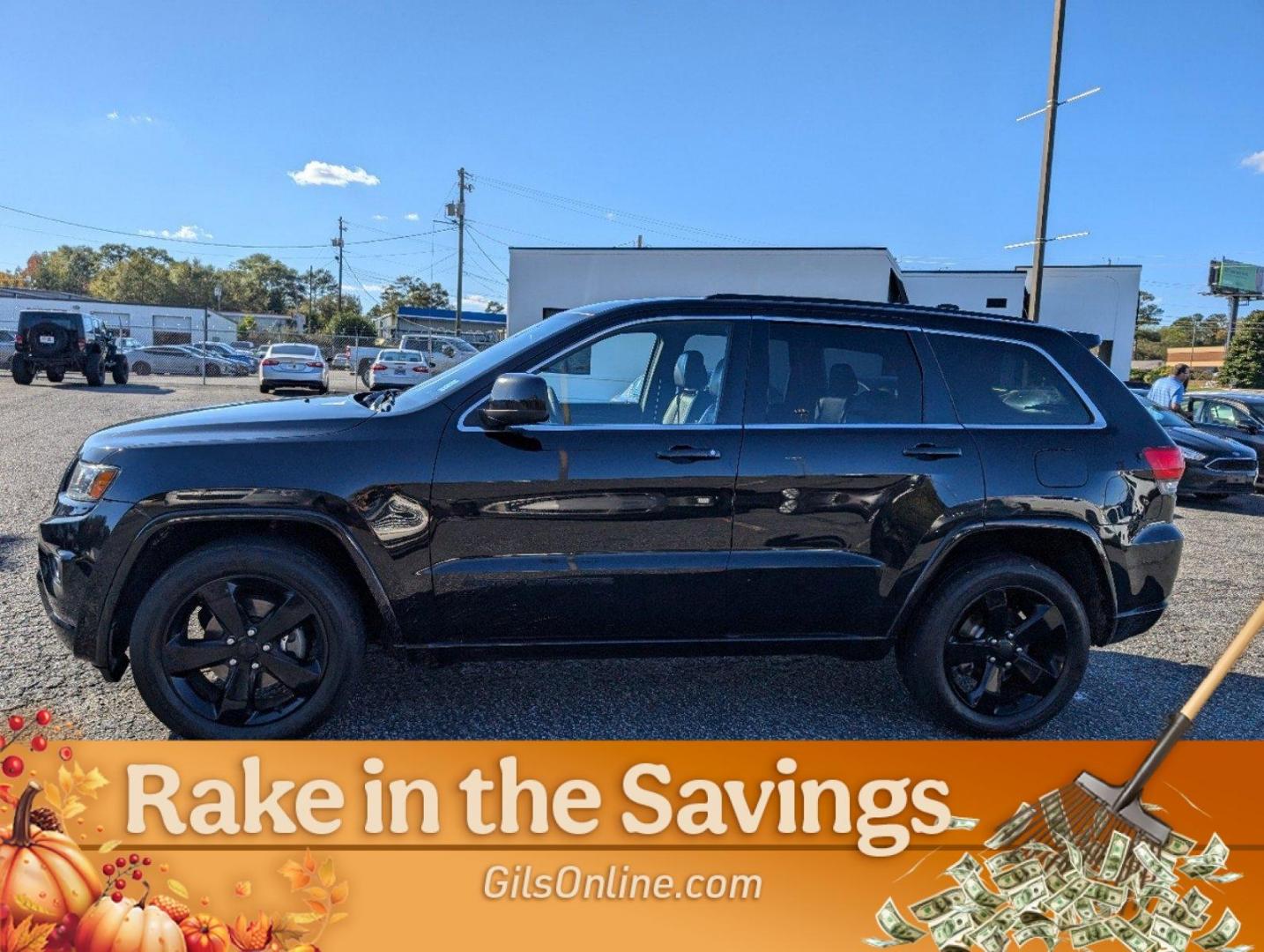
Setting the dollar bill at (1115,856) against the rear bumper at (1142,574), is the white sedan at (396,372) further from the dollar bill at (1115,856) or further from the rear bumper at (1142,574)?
the dollar bill at (1115,856)

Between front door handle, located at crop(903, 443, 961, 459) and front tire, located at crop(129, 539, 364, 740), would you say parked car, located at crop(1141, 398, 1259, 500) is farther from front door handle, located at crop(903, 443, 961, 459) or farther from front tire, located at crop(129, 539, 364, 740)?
front tire, located at crop(129, 539, 364, 740)

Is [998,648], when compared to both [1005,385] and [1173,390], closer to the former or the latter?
[1005,385]

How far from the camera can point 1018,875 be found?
2305 millimetres

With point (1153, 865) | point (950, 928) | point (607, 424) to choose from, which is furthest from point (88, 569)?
point (1153, 865)

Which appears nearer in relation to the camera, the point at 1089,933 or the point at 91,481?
the point at 1089,933

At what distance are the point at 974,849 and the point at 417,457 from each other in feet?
6.91

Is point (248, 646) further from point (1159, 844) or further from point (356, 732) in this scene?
point (1159, 844)

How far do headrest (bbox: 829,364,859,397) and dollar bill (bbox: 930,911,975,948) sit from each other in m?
1.84

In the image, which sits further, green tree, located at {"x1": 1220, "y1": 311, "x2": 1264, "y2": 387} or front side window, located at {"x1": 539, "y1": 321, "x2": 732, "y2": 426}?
green tree, located at {"x1": 1220, "y1": 311, "x2": 1264, "y2": 387}

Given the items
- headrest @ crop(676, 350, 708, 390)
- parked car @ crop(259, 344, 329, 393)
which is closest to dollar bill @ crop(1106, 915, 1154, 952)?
headrest @ crop(676, 350, 708, 390)

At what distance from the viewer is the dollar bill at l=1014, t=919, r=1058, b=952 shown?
2.19 meters

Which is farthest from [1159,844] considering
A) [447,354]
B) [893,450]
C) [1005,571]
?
[447,354]

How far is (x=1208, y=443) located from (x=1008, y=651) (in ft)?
29.1

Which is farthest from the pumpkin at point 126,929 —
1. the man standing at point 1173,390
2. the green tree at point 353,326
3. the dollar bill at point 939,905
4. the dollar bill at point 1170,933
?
the green tree at point 353,326
